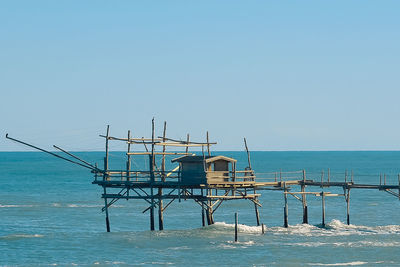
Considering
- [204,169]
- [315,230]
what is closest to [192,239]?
[204,169]

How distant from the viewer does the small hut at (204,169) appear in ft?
170

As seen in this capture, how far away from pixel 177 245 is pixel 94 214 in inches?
1090

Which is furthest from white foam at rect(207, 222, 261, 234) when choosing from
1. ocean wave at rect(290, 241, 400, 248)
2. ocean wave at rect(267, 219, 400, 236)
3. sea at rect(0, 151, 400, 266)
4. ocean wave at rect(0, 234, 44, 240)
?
ocean wave at rect(0, 234, 44, 240)

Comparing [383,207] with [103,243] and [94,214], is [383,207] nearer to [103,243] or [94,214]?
[94,214]

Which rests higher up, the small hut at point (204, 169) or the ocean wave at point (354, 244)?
the small hut at point (204, 169)

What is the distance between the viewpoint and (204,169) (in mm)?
51812

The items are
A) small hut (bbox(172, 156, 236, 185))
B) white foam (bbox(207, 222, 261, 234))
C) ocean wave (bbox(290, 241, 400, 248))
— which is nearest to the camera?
ocean wave (bbox(290, 241, 400, 248))

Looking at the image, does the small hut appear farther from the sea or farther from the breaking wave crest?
the breaking wave crest

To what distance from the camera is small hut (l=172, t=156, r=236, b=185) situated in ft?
170

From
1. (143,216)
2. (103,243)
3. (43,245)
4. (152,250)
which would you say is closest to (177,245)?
(152,250)

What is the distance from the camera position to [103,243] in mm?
51594

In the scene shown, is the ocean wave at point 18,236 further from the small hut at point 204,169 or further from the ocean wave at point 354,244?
the ocean wave at point 354,244

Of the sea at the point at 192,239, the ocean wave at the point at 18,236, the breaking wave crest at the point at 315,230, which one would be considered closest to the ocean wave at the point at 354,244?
the sea at the point at 192,239

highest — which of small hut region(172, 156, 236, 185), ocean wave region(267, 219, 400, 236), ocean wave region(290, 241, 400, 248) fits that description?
small hut region(172, 156, 236, 185)
